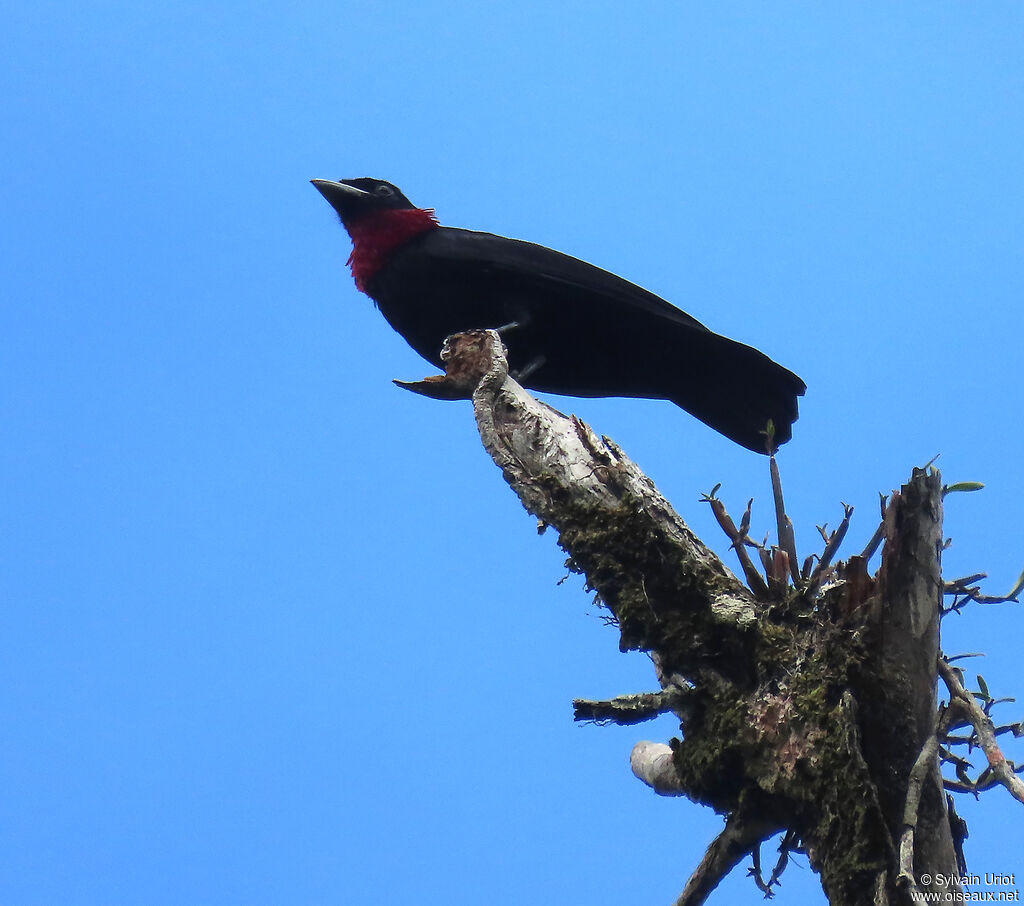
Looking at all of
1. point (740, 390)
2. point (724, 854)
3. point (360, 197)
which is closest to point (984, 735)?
point (724, 854)

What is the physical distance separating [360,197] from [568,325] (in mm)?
1246

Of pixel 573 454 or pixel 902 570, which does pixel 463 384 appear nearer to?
pixel 573 454

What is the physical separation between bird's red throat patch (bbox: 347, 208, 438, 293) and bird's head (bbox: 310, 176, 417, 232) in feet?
0.18

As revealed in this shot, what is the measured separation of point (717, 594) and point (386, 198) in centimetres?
287

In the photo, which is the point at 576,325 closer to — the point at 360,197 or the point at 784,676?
the point at 360,197

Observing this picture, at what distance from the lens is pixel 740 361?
4.19 meters

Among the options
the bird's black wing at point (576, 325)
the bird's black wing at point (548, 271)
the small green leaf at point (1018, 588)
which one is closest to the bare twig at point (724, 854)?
the small green leaf at point (1018, 588)

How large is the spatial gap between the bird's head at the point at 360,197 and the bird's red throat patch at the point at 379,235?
0.18 feet

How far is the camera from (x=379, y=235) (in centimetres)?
458

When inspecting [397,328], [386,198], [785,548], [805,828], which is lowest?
[805,828]

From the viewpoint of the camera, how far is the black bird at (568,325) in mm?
4180

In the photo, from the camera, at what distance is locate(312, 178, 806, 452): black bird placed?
418 centimetres

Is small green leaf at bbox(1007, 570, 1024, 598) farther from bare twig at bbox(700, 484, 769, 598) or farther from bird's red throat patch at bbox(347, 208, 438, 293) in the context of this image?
bird's red throat patch at bbox(347, 208, 438, 293)

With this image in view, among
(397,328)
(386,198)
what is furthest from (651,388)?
(386,198)
